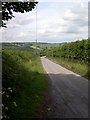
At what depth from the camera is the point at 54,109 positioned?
13.2 m

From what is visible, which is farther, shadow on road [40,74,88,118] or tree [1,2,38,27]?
tree [1,2,38,27]

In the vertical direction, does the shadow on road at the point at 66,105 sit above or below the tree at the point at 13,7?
below

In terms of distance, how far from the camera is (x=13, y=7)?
14.9 m

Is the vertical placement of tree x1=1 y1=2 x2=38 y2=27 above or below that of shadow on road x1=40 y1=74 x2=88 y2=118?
above

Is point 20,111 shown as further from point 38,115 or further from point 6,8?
point 6,8

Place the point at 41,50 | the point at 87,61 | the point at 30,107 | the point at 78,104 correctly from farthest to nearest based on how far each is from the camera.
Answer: the point at 41,50 → the point at 87,61 → the point at 78,104 → the point at 30,107

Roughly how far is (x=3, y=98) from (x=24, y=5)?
5.90m

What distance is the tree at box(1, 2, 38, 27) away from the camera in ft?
47.8

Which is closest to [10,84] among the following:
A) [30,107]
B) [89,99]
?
[30,107]

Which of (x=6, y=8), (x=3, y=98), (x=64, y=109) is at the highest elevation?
(x=6, y=8)

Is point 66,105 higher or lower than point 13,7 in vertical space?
lower

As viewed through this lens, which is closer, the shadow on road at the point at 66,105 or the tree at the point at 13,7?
the shadow on road at the point at 66,105

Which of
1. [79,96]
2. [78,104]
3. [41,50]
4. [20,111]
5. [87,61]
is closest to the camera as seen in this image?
[20,111]

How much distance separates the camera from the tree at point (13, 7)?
47.8 feet
